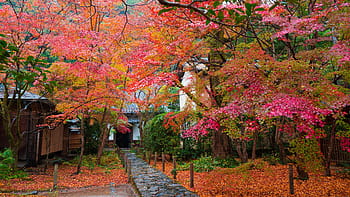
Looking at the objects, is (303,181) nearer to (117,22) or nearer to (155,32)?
(155,32)

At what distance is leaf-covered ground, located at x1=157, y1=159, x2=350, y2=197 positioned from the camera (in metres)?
6.27

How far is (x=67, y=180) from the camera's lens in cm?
906

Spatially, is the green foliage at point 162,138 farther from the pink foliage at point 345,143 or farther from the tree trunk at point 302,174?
the pink foliage at point 345,143

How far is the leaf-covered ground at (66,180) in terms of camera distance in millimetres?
7805

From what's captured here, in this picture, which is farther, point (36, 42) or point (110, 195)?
A: point (36, 42)

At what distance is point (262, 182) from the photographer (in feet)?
24.3

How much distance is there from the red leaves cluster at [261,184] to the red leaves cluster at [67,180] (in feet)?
10.8

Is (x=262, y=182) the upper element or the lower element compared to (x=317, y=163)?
lower

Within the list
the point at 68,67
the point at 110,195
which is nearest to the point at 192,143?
the point at 110,195

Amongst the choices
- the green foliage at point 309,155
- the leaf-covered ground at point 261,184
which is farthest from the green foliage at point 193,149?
the green foliage at point 309,155

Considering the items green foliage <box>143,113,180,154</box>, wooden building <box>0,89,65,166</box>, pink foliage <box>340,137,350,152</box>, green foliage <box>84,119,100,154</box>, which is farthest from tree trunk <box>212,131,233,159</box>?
green foliage <box>84,119,100,154</box>

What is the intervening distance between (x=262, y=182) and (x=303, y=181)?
49.9 inches

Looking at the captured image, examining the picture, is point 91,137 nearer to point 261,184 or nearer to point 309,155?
point 261,184

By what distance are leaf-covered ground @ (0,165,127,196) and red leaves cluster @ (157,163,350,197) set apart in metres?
3.31
